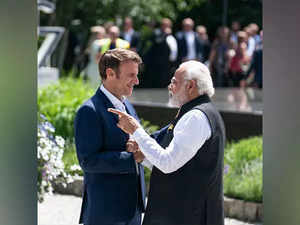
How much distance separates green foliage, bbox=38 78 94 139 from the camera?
382 inches

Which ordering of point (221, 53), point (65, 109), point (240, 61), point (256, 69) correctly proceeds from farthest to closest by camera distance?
point (221, 53), point (240, 61), point (256, 69), point (65, 109)

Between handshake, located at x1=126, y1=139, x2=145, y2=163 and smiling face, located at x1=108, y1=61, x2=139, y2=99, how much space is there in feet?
1.03

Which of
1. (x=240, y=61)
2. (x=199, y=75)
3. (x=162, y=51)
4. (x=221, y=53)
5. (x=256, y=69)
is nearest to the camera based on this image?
Answer: (x=199, y=75)

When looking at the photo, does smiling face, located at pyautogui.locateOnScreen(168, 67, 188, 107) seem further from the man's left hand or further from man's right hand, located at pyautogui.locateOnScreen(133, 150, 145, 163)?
man's right hand, located at pyautogui.locateOnScreen(133, 150, 145, 163)

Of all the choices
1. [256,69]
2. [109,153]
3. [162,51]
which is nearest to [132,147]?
[109,153]

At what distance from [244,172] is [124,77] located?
4603 mm

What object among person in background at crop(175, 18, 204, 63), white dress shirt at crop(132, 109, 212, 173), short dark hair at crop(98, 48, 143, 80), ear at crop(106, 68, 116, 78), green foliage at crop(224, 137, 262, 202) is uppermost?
short dark hair at crop(98, 48, 143, 80)

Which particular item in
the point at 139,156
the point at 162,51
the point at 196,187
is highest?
the point at 139,156

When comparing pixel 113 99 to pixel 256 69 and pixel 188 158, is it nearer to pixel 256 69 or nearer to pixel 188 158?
pixel 188 158

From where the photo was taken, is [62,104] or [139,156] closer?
[139,156]

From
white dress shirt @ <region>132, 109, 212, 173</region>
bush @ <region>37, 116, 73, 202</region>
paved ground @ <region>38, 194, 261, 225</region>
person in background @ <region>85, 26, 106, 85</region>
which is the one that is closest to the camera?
white dress shirt @ <region>132, 109, 212, 173</region>

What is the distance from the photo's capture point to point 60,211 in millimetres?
7809

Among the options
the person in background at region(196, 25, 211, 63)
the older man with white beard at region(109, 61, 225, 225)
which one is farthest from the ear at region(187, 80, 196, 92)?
the person in background at region(196, 25, 211, 63)
